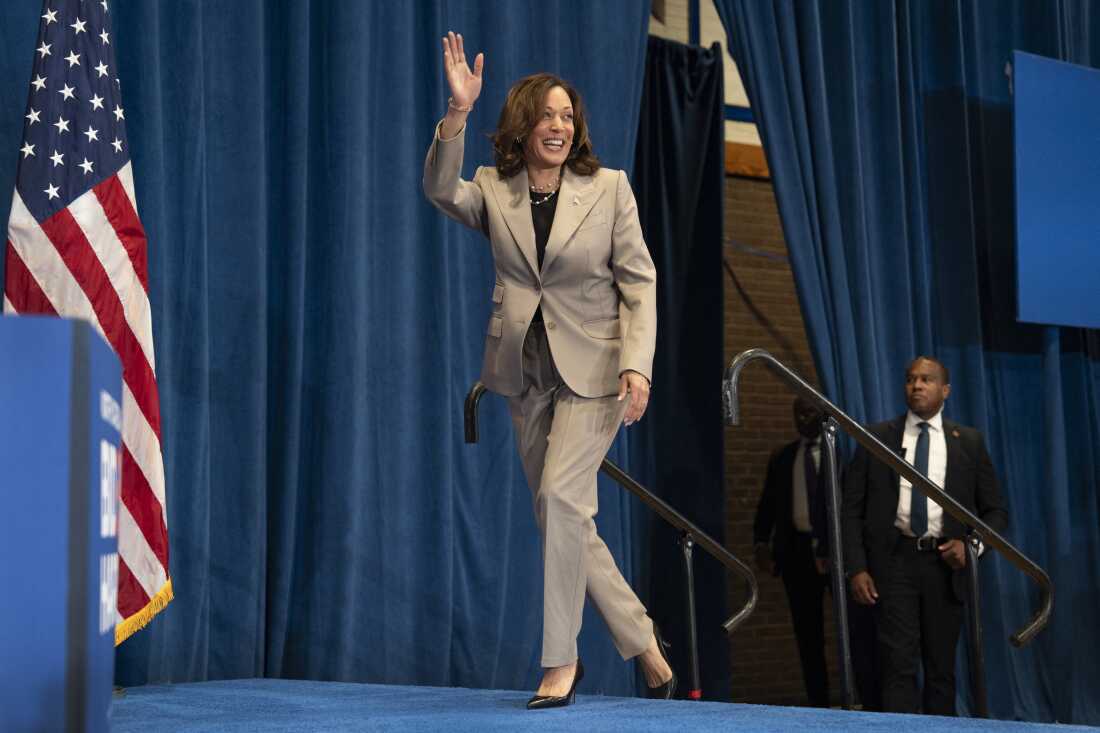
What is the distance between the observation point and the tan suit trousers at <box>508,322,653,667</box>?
2869 mm

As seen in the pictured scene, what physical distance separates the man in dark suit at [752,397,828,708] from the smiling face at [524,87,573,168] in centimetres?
343

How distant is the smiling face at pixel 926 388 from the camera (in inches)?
200

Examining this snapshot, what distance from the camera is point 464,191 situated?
3025mm

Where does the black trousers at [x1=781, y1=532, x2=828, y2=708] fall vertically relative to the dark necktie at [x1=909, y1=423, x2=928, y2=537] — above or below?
below

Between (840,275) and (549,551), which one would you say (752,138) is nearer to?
(840,275)

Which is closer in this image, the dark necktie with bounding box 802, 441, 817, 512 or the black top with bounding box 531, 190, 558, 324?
the black top with bounding box 531, 190, 558, 324

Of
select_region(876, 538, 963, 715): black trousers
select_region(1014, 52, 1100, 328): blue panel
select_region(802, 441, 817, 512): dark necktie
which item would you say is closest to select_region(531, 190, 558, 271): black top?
select_region(876, 538, 963, 715): black trousers

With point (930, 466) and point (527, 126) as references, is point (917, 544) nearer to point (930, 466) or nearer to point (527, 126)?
point (930, 466)

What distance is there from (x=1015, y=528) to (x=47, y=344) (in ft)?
19.9

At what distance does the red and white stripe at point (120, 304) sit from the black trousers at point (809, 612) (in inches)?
142

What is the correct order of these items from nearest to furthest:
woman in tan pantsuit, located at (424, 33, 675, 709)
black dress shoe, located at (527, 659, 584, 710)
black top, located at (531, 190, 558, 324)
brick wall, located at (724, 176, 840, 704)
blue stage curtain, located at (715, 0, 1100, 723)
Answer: black dress shoe, located at (527, 659, 584, 710) → woman in tan pantsuit, located at (424, 33, 675, 709) → black top, located at (531, 190, 558, 324) → blue stage curtain, located at (715, 0, 1100, 723) → brick wall, located at (724, 176, 840, 704)

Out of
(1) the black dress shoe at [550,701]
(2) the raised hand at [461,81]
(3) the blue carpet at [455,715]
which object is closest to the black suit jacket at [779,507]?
(3) the blue carpet at [455,715]

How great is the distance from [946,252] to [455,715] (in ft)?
14.7

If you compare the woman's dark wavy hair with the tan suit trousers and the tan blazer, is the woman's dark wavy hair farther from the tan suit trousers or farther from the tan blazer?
the tan suit trousers
